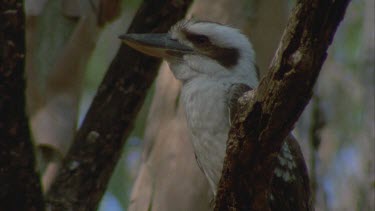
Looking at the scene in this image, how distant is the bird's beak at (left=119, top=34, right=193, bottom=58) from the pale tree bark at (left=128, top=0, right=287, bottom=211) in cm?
101

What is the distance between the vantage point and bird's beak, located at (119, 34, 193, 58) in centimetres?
445

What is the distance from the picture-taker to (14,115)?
3596mm

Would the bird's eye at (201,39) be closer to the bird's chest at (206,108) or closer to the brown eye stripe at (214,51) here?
the brown eye stripe at (214,51)

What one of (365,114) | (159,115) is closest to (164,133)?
(159,115)

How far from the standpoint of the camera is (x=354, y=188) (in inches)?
239

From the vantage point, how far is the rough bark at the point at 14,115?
3.57m

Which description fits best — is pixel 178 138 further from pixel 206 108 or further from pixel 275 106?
pixel 275 106

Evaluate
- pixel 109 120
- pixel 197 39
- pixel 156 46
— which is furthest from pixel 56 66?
pixel 197 39

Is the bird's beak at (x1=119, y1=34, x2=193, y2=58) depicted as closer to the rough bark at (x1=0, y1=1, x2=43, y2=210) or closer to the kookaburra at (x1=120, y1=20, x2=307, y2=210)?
the kookaburra at (x1=120, y1=20, x2=307, y2=210)

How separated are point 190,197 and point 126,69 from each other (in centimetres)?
85

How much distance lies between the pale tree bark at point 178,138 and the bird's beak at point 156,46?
1009 millimetres

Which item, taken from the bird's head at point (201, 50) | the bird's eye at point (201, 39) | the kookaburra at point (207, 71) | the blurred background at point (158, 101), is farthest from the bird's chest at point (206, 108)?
the blurred background at point (158, 101)

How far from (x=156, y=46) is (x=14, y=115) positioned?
40.5 inches

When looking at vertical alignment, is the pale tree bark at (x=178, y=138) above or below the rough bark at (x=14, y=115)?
below
